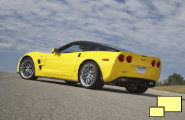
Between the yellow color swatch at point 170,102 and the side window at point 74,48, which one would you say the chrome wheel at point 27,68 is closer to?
the side window at point 74,48

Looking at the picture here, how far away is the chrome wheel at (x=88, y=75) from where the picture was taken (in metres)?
6.86

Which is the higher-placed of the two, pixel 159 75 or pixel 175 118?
pixel 159 75

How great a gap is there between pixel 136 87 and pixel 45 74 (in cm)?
306

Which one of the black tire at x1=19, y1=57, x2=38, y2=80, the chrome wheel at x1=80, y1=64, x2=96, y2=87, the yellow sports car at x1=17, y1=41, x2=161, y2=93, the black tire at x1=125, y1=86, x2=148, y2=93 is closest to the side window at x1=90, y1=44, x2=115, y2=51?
the yellow sports car at x1=17, y1=41, x2=161, y2=93

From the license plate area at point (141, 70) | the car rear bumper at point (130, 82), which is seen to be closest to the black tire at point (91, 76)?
the car rear bumper at point (130, 82)

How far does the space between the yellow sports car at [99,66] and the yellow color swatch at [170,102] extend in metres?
3.76

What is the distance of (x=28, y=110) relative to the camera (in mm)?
2988

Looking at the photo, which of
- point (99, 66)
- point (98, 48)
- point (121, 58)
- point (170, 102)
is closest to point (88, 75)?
point (99, 66)

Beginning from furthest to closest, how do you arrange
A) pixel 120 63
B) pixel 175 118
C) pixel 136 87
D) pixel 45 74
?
1. pixel 45 74
2. pixel 136 87
3. pixel 120 63
4. pixel 175 118

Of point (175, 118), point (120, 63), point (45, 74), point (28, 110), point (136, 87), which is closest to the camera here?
point (28, 110)

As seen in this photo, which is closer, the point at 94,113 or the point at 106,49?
the point at 94,113

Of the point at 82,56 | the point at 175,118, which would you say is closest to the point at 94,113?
the point at 175,118

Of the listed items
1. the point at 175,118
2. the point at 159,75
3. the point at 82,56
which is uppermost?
the point at 82,56

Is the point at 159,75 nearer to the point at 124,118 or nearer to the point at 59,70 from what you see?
the point at 59,70
